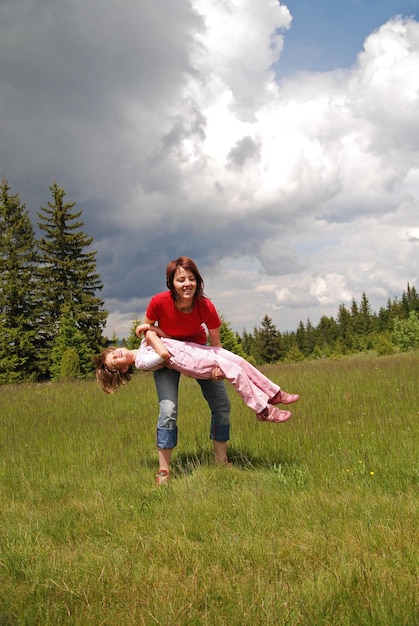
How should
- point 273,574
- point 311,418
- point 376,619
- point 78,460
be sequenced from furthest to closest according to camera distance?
1. point 311,418
2. point 78,460
3. point 273,574
4. point 376,619

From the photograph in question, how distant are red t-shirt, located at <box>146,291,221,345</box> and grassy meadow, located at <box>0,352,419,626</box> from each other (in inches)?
48.1

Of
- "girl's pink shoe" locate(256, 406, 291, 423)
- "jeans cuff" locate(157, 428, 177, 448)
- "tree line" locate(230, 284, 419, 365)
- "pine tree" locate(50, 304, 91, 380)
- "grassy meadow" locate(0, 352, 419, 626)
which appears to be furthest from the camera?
"tree line" locate(230, 284, 419, 365)

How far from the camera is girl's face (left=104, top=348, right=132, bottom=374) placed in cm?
426

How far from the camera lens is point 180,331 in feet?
13.7

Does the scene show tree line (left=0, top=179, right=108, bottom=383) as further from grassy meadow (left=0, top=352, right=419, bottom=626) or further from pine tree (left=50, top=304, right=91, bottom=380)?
grassy meadow (left=0, top=352, right=419, bottom=626)

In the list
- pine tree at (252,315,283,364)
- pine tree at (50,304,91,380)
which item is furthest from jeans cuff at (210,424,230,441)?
pine tree at (252,315,283,364)

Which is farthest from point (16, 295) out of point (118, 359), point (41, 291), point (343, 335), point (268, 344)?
point (343, 335)

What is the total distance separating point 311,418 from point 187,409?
242cm

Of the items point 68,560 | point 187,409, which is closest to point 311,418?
point 187,409

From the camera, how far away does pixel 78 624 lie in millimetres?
1907

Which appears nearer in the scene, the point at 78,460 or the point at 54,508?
the point at 54,508

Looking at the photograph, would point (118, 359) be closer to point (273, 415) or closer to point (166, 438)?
point (166, 438)

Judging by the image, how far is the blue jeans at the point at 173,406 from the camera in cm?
401

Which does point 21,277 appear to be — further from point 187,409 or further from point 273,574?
point 273,574
